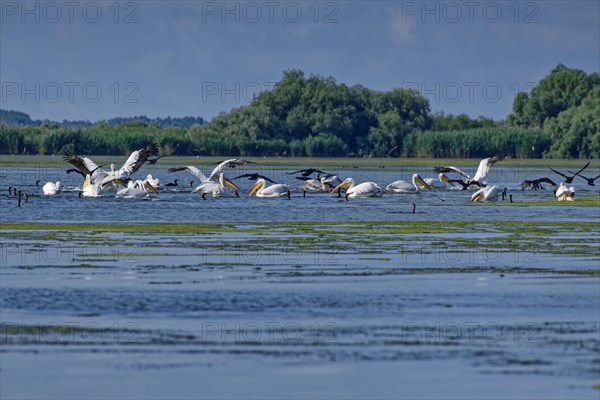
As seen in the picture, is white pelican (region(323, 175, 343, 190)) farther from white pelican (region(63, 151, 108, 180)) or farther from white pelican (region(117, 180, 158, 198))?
white pelican (region(117, 180, 158, 198))

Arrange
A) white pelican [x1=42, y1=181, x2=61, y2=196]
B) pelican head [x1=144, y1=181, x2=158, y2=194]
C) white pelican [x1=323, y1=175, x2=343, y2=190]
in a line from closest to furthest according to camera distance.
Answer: white pelican [x1=42, y1=181, x2=61, y2=196] < pelican head [x1=144, y1=181, x2=158, y2=194] < white pelican [x1=323, y1=175, x2=343, y2=190]

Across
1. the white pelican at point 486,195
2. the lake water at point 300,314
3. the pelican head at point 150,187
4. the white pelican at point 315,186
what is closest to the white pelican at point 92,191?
the pelican head at point 150,187

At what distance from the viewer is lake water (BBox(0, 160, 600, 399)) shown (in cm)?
873

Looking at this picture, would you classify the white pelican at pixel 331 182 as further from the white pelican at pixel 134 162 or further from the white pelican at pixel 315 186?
the white pelican at pixel 134 162

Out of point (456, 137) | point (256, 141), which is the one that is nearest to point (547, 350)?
point (456, 137)

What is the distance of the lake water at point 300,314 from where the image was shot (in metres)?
8.73

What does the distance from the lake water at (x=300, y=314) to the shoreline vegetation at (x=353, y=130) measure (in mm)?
61445

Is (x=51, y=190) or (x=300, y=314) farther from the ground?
(x=51, y=190)

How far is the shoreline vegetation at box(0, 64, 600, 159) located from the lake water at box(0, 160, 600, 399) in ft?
202

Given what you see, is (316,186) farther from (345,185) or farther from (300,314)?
(300,314)

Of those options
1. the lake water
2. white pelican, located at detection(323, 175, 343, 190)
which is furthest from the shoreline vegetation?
the lake water

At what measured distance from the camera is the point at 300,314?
11289mm

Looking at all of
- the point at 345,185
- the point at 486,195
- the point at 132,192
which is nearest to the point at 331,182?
the point at 345,185

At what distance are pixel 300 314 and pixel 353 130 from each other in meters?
82.1
